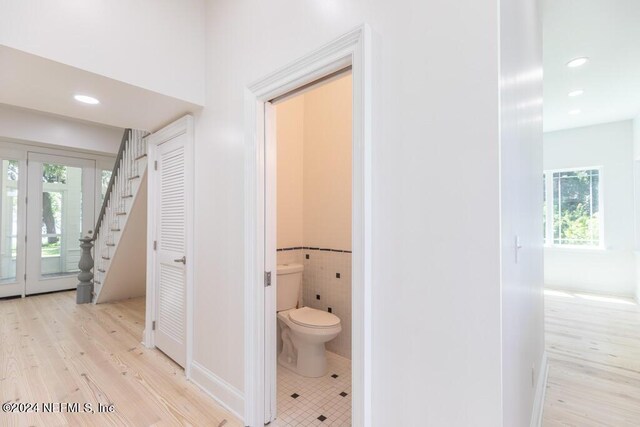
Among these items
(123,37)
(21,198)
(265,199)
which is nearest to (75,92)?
(123,37)

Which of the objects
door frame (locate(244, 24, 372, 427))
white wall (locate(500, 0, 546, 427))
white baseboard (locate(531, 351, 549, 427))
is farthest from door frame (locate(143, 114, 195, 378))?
white baseboard (locate(531, 351, 549, 427))

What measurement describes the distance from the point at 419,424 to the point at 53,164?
625 centimetres

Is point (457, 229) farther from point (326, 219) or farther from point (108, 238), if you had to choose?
point (108, 238)

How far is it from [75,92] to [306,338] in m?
2.37

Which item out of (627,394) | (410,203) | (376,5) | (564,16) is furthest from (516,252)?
(564,16)

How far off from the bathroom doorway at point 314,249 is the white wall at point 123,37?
0.76 metres

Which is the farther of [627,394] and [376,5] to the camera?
[627,394]

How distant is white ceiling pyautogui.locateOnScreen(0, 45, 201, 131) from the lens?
67.8 inches

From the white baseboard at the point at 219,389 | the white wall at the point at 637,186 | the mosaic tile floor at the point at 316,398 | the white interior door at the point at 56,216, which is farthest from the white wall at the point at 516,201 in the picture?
the white interior door at the point at 56,216

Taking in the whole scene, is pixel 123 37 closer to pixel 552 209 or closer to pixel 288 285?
pixel 288 285

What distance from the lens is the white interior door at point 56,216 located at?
4.72 metres

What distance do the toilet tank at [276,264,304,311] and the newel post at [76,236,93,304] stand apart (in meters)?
3.49

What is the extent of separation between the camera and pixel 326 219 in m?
2.93

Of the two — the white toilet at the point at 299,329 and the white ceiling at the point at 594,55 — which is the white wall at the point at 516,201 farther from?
the white toilet at the point at 299,329
